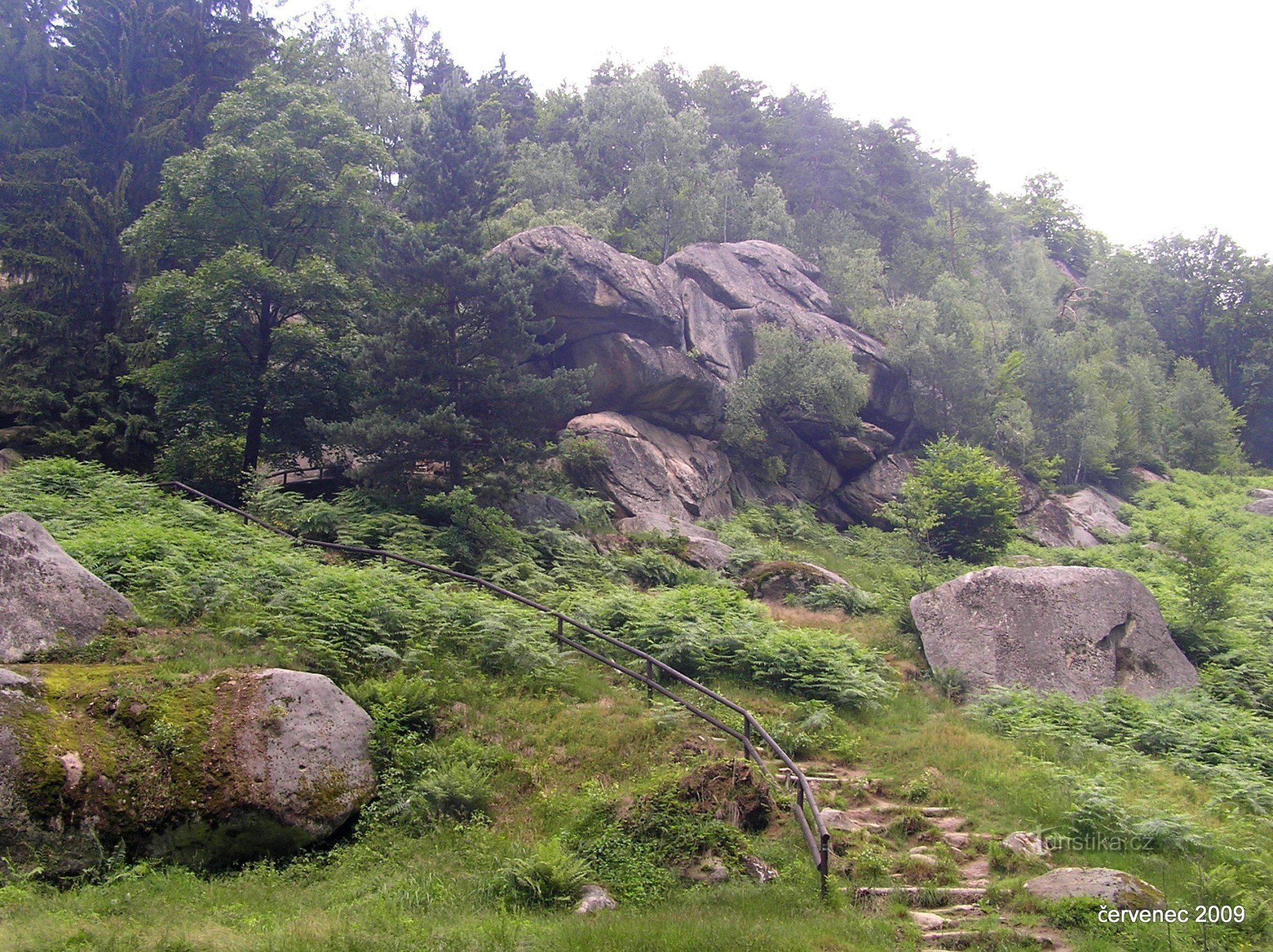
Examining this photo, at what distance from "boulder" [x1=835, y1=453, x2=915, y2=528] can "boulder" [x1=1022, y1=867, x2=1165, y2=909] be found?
26.8 meters

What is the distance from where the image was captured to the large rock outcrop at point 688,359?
29.3m

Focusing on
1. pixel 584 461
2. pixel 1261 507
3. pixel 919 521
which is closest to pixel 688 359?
pixel 584 461

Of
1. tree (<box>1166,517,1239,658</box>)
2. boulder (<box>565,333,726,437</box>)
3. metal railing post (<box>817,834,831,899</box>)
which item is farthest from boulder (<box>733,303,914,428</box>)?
metal railing post (<box>817,834,831,899</box>)

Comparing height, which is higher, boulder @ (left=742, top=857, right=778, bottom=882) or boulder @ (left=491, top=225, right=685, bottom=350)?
boulder @ (left=491, top=225, right=685, bottom=350)

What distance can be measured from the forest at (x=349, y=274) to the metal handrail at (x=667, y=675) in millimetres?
3246

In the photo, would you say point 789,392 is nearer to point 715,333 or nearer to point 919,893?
point 715,333

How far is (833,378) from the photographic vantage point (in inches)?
1364

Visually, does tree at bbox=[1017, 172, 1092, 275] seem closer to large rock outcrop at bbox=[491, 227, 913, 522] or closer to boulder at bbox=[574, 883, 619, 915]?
large rock outcrop at bbox=[491, 227, 913, 522]

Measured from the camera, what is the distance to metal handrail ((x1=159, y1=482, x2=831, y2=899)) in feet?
29.3

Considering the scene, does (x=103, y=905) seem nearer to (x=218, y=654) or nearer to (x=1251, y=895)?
(x=218, y=654)

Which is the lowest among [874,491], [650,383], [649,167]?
[874,491]

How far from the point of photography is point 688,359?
3262 cm

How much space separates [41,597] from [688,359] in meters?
24.3

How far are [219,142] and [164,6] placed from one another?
10.9 metres
